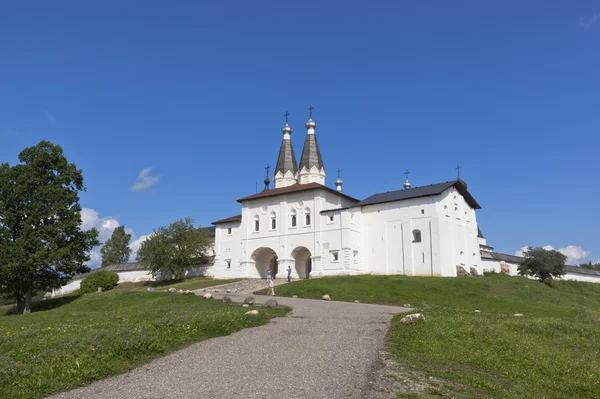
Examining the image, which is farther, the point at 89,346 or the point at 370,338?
the point at 370,338

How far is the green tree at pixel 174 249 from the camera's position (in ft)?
152

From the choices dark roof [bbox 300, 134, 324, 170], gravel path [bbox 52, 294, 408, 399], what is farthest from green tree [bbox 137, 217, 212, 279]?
gravel path [bbox 52, 294, 408, 399]

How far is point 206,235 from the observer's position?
50031 millimetres

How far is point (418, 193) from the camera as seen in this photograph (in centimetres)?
4122

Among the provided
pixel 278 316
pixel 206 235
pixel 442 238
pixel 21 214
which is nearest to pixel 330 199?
pixel 442 238

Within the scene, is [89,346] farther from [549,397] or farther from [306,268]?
[306,268]

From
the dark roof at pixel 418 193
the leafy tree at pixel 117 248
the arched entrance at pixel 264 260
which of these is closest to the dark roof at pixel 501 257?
the dark roof at pixel 418 193

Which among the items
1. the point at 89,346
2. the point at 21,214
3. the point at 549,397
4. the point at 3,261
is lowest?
the point at 549,397

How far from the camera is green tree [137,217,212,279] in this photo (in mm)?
46438

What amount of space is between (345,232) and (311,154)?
1173 centimetres

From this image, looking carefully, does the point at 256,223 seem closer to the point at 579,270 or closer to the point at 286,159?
the point at 286,159

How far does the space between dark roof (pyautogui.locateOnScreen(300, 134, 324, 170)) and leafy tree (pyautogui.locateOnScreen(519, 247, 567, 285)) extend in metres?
21.9

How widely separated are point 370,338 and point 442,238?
95.2 feet

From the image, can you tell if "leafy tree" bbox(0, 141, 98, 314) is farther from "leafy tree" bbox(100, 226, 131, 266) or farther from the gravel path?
"leafy tree" bbox(100, 226, 131, 266)
